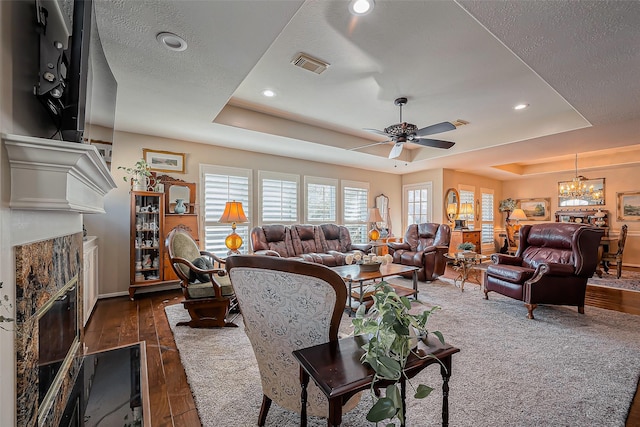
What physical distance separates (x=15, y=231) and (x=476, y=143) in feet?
19.0

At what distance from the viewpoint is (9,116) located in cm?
96

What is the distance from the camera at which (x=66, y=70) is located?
3.95 feet

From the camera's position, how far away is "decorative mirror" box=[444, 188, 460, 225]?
276 inches

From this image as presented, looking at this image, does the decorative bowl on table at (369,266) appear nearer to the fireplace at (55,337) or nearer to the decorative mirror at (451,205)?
the fireplace at (55,337)

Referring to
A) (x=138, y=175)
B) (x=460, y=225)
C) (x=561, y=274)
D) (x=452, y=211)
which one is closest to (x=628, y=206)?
(x=460, y=225)

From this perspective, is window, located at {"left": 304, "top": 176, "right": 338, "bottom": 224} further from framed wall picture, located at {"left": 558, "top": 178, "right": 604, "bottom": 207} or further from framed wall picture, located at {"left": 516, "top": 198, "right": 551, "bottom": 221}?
framed wall picture, located at {"left": 516, "top": 198, "right": 551, "bottom": 221}

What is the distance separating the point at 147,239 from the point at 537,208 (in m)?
10.3

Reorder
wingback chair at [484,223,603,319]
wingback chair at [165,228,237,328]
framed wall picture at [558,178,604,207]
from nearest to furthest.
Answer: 1. wingback chair at [165,228,237,328]
2. wingback chair at [484,223,603,319]
3. framed wall picture at [558,178,604,207]

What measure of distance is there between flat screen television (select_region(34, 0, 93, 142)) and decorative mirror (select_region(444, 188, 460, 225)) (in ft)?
23.6

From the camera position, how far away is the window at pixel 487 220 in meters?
8.55

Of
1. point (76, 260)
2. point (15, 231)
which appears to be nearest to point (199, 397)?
point (76, 260)

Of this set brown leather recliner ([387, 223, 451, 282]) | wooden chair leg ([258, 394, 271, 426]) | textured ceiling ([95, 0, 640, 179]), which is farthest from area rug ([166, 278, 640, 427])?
textured ceiling ([95, 0, 640, 179])

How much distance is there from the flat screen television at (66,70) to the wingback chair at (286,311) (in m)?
0.92

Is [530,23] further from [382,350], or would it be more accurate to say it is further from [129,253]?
[129,253]
